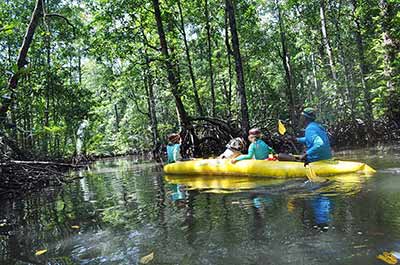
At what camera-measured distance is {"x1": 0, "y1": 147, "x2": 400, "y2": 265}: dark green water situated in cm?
349

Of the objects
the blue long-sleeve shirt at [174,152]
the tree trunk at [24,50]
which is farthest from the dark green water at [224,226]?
the blue long-sleeve shirt at [174,152]

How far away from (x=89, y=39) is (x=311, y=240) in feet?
48.6

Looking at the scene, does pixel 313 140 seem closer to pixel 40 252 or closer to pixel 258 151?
pixel 258 151

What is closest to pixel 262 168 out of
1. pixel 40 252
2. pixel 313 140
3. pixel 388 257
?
pixel 313 140

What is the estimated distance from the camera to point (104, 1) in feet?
51.3

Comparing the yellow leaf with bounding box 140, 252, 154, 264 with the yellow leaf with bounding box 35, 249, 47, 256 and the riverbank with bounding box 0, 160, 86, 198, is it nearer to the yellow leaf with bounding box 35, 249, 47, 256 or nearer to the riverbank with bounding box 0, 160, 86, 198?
the yellow leaf with bounding box 35, 249, 47, 256

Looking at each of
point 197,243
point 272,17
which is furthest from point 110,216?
point 272,17

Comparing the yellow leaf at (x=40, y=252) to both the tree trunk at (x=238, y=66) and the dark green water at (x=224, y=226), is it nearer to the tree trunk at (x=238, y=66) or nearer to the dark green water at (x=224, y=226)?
the dark green water at (x=224, y=226)

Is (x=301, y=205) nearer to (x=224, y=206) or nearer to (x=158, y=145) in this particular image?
(x=224, y=206)

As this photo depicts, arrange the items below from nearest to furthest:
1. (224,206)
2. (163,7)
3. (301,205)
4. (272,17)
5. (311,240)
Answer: (311,240)
(301,205)
(224,206)
(163,7)
(272,17)

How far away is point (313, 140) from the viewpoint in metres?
7.16

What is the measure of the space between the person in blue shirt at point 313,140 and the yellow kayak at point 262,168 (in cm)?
13

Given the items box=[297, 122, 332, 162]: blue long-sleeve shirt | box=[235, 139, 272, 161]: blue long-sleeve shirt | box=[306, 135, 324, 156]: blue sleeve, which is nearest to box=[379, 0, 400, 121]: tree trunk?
box=[235, 139, 272, 161]: blue long-sleeve shirt

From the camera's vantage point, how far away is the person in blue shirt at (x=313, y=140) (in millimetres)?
7121
